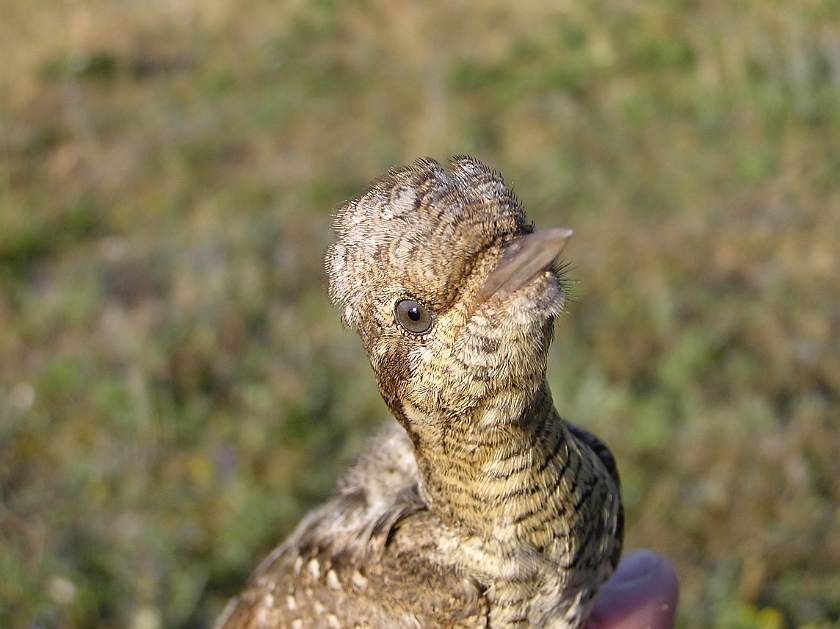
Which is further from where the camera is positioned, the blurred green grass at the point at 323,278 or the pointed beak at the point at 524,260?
the blurred green grass at the point at 323,278

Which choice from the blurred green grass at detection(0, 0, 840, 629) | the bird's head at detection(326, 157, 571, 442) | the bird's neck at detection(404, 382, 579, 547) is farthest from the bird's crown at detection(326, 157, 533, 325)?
the blurred green grass at detection(0, 0, 840, 629)

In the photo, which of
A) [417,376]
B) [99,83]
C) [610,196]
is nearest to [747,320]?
[610,196]

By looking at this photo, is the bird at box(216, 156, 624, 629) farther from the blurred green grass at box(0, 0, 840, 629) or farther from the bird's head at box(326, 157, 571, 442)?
the blurred green grass at box(0, 0, 840, 629)

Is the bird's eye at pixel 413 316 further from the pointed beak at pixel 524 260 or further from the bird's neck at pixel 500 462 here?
the bird's neck at pixel 500 462

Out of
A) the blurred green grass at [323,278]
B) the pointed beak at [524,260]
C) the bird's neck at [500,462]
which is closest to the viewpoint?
the pointed beak at [524,260]

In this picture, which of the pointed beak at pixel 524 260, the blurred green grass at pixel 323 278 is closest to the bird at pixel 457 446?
the pointed beak at pixel 524 260

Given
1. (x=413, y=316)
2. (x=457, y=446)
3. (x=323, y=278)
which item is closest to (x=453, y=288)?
(x=413, y=316)

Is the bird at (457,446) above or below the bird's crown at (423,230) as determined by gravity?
below

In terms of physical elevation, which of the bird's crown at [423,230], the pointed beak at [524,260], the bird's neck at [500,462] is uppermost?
the bird's crown at [423,230]

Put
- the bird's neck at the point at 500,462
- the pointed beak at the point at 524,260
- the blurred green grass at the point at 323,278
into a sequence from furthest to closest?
the blurred green grass at the point at 323,278, the bird's neck at the point at 500,462, the pointed beak at the point at 524,260
